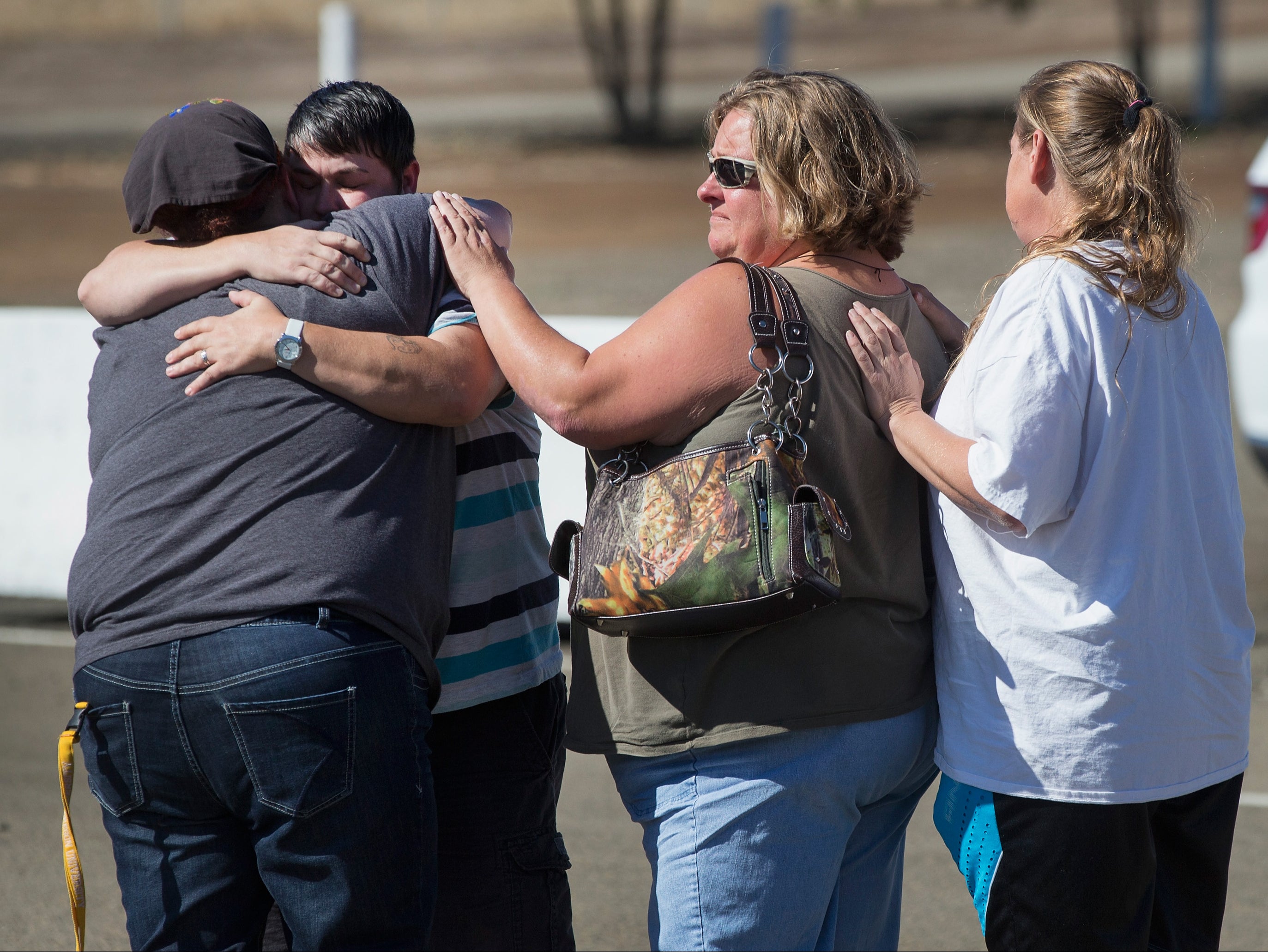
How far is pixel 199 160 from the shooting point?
2098mm

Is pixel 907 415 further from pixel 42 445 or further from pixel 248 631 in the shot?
pixel 42 445

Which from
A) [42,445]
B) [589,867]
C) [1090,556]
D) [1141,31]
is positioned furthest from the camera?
[1141,31]

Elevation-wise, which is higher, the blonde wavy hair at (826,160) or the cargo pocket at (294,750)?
the blonde wavy hair at (826,160)

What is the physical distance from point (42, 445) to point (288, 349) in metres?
3.89

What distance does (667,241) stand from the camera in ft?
52.3

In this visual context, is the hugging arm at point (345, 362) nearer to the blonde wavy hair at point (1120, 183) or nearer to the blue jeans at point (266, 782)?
the blue jeans at point (266, 782)

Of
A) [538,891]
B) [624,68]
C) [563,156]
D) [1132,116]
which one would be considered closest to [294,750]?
[538,891]

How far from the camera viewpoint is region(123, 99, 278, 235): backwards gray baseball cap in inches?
82.4

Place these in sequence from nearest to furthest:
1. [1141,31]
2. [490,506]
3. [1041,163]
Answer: [1041,163]
[490,506]
[1141,31]

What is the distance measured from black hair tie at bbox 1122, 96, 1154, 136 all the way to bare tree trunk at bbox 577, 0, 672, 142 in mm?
23010

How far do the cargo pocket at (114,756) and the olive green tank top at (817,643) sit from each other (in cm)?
70

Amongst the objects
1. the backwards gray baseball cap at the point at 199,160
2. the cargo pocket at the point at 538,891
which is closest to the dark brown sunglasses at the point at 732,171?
the backwards gray baseball cap at the point at 199,160

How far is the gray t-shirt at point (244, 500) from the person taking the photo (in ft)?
6.54

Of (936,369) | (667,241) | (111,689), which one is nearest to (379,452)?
(111,689)
